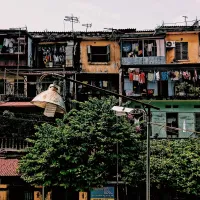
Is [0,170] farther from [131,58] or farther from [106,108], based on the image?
[131,58]

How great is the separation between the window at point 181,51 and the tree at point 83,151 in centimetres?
1136

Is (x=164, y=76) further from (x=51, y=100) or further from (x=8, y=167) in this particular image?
(x=51, y=100)

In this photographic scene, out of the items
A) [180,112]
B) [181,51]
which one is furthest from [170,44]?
[180,112]

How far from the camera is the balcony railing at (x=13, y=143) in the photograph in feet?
88.7

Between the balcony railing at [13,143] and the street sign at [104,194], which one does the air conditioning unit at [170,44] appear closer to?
the street sign at [104,194]

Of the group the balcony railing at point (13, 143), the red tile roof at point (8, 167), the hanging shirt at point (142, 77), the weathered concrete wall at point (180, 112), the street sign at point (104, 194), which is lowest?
the street sign at point (104, 194)

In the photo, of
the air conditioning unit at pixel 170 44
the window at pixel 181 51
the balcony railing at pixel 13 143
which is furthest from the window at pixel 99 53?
the balcony railing at pixel 13 143

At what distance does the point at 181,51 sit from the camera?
107 ft

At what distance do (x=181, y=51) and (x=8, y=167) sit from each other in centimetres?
1562

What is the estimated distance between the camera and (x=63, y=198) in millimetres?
26781

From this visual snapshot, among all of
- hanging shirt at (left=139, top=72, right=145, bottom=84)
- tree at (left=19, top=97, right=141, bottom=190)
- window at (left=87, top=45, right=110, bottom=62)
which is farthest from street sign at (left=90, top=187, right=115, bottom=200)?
window at (left=87, top=45, right=110, bottom=62)

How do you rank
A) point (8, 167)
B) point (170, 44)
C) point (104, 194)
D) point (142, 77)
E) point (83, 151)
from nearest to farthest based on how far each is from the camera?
point (83, 151) < point (104, 194) < point (8, 167) < point (142, 77) < point (170, 44)

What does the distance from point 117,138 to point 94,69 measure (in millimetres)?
11194

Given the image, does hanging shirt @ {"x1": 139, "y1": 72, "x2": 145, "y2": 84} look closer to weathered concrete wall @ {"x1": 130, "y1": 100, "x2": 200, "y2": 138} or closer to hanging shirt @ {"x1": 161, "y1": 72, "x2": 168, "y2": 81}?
hanging shirt @ {"x1": 161, "y1": 72, "x2": 168, "y2": 81}
